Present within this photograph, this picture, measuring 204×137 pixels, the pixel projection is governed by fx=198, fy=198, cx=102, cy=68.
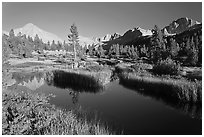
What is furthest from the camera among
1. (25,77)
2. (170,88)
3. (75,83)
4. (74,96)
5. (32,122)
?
(25,77)

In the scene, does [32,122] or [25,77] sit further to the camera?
[25,77]

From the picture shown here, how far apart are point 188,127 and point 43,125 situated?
8000mm

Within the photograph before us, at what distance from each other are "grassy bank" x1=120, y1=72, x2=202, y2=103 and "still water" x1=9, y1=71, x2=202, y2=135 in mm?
968

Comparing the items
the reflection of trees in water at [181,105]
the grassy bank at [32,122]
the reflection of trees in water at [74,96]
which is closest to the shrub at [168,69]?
the reflection of trees in water at [181,105]

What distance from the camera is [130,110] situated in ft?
48.2

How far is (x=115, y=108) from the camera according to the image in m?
15.3

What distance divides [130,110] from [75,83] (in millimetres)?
12603

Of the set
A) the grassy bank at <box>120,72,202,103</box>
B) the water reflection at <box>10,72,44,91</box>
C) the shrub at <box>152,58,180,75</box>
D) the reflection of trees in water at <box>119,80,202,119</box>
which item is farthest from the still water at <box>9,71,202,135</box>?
the shrub at <box>152,58,180,75</box>

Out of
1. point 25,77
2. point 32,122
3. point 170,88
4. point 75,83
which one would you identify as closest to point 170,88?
point 170,88

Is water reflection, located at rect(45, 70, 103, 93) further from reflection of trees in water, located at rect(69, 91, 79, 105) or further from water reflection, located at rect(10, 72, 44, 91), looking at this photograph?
water reflection, located at rect(10, 72, 44, 91)

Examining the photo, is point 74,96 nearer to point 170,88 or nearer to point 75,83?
point 75,83

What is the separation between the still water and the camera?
11312mm

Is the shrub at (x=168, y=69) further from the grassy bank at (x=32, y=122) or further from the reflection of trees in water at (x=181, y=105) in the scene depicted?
the grassy bank at (x=32, y=122)

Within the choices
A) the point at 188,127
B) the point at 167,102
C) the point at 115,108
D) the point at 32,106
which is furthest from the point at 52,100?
the point at 188,127
